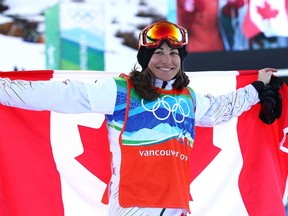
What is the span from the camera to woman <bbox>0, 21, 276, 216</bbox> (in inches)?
107

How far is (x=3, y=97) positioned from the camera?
105 inches

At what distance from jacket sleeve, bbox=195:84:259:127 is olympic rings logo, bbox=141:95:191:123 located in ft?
0.53

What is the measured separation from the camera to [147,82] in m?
2.84

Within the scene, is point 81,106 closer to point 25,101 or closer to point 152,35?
point 25,101

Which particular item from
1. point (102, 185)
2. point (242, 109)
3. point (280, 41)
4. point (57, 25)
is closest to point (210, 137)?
point (242, 109)

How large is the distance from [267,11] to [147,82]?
23.4 feet

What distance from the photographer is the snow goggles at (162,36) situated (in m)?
2.89

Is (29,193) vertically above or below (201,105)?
below

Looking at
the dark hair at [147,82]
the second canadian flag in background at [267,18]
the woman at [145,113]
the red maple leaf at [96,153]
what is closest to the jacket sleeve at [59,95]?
the woman at [145,113]

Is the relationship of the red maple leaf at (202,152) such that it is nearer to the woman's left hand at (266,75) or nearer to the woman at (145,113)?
the woman's left hand at (266,75)

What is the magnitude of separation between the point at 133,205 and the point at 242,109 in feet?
2.83

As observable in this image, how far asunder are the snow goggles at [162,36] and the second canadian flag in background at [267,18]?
22.1 ft

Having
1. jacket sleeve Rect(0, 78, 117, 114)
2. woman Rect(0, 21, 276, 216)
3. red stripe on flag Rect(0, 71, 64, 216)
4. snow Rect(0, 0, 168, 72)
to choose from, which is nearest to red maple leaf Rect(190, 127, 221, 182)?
woman Rect(0, 21, 276, 216)

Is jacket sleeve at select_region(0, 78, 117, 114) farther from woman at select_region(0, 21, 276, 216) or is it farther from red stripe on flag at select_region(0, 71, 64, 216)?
red stripe on flag at select_region(0, 71, 64, 216)
